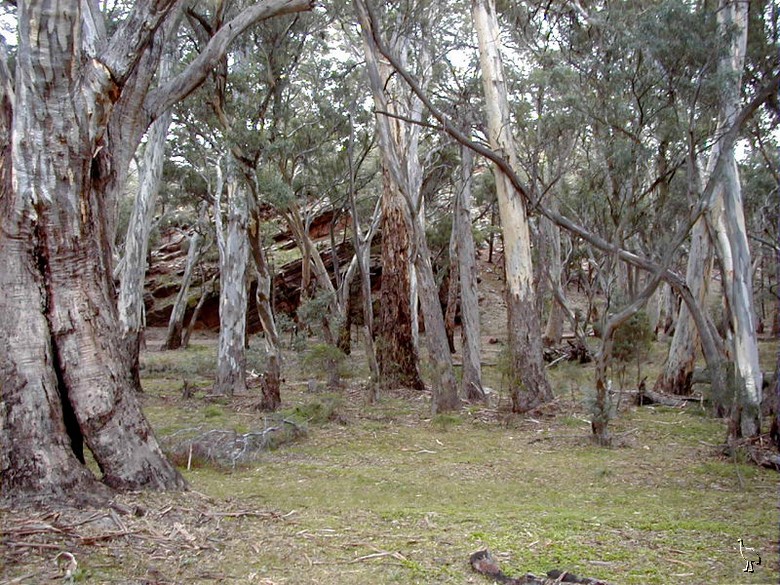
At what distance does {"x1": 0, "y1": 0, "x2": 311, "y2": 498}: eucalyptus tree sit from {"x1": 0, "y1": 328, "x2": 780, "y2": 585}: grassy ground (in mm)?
371

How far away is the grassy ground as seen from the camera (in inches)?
143

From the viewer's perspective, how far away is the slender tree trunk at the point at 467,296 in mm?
12281

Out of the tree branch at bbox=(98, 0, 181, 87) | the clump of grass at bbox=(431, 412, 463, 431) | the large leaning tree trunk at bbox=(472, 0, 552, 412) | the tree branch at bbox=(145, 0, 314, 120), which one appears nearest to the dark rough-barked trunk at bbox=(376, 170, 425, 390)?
the large leaning tree trunk at bbox=(472, 0, 552, 412)

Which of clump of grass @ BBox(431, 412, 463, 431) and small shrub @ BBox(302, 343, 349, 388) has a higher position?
small shrub @ BBox(302, 343, 349, 388)

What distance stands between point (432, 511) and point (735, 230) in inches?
255

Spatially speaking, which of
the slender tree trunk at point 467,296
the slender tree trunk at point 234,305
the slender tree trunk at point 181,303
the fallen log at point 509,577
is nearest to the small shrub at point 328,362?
the slender tree trunk at point 234,305

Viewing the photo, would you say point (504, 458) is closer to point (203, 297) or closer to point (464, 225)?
point (464, 225)

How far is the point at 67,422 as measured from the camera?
178 inches

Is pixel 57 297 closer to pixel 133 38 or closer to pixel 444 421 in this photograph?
pixel 133 38

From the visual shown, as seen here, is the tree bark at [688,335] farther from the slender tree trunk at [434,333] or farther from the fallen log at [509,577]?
the fallen log at [509,577]

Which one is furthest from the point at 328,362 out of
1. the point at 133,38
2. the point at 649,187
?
the point at 133,38

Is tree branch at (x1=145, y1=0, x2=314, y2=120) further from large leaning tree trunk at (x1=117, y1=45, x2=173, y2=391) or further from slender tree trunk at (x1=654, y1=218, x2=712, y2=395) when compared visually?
slender tree trunk at (x1=654, y1=218, x2=712, y2=395)

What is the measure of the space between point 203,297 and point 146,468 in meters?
19.6

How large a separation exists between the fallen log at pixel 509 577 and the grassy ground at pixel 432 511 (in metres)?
0.09
